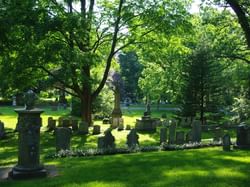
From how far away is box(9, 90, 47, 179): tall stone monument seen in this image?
9914mm

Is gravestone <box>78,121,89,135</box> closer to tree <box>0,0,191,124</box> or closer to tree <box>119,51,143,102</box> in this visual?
tree <box>0,0,191,124</box>

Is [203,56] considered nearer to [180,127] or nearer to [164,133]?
[180,127]

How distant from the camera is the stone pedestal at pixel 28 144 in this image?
9.92 m

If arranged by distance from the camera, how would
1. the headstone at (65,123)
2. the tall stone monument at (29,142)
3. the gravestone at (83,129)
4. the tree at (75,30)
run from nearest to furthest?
the tall stone monument at (29,142), the tree at (75,30), the gravestone at (83,129), the headstone at (65,123)

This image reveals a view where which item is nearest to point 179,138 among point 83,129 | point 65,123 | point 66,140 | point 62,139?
point 66,140

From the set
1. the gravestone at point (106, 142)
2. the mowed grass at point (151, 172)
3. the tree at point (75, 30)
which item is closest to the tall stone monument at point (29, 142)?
the mowed grass at point (151, 172)

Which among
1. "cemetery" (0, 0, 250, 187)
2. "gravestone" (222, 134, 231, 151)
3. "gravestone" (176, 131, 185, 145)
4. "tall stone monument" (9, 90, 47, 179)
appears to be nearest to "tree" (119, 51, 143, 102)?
"cemetery" (0, 0, 250, 187)

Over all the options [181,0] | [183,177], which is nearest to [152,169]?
[183,177]

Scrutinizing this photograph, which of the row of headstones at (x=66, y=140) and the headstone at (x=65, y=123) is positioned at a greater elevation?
the headstone at (x=65, y=123)

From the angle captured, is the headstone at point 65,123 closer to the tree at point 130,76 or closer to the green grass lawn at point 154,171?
the green grass lawn at point 154,171

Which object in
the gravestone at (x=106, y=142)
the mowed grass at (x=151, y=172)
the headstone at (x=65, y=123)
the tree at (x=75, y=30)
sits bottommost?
the mowed grass at (x=151, y=172)

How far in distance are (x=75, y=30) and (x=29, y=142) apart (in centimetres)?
1258

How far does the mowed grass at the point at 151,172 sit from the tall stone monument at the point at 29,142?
46 cm

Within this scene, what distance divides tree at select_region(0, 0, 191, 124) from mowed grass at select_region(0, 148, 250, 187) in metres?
8.25
